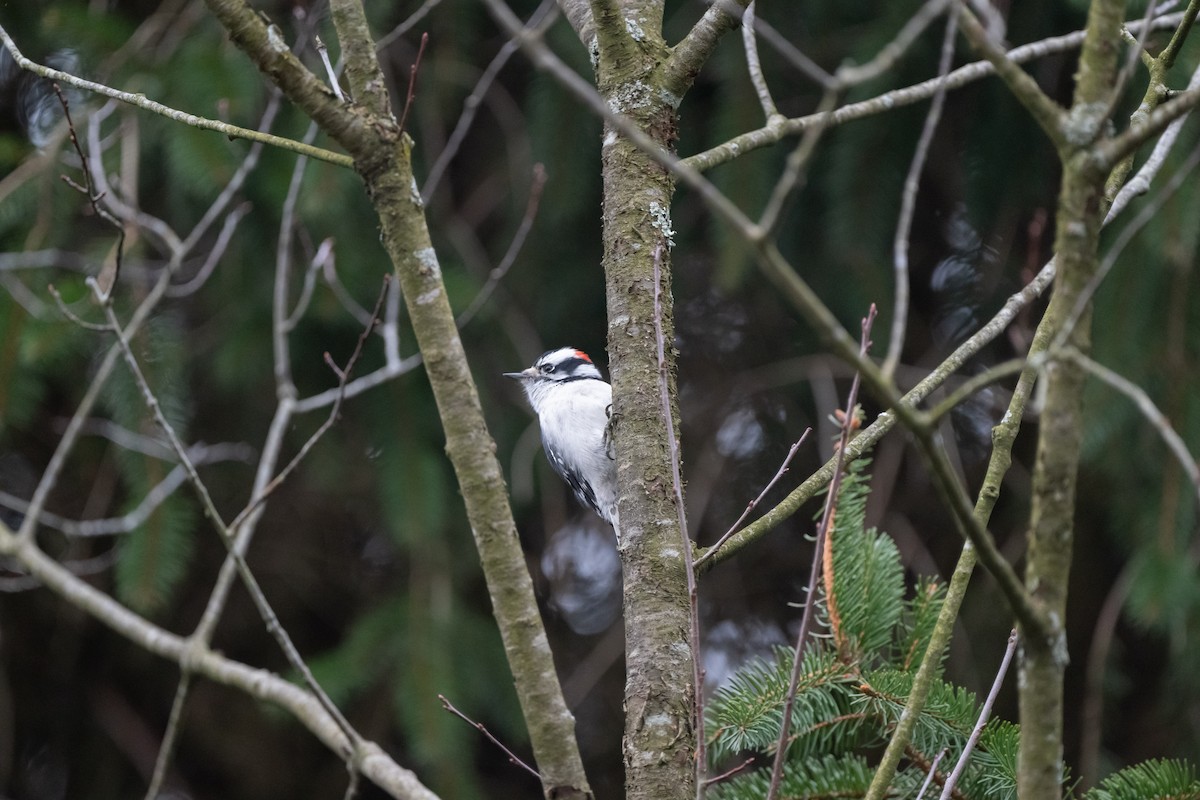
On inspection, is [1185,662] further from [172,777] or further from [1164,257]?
[172,777]

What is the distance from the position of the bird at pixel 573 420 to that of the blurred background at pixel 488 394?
283 mm

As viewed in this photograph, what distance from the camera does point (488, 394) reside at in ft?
15.6

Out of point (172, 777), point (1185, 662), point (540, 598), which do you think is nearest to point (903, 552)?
point (1185, 662)

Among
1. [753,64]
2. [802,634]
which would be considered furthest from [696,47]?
[802,634]

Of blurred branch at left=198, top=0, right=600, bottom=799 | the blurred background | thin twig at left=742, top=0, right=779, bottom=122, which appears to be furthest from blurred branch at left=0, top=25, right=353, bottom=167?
the blurred background

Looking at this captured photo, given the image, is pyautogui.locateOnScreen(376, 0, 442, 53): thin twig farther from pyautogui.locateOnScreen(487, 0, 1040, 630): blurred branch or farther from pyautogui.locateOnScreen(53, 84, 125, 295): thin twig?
pyautogui.locateOnScreen(487, 0, 1040, 630): blurred branch

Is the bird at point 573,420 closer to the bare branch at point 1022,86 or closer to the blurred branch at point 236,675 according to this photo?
the blurred branch at point 236,675

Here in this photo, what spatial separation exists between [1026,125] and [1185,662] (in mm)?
2082

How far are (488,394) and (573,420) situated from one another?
1.89 ft

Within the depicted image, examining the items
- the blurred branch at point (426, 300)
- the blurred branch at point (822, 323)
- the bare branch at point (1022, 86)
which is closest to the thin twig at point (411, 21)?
the blurred branch at point (426, 300)

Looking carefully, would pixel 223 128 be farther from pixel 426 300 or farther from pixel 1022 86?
pixel 1022 86

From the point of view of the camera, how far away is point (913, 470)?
5.21 metres

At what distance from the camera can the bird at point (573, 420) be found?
428cm

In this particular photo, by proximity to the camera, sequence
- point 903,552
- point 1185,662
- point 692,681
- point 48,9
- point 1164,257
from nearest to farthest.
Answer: point 692,681, point 1164,257, point 1185,662, point 48,9, point 903,552
